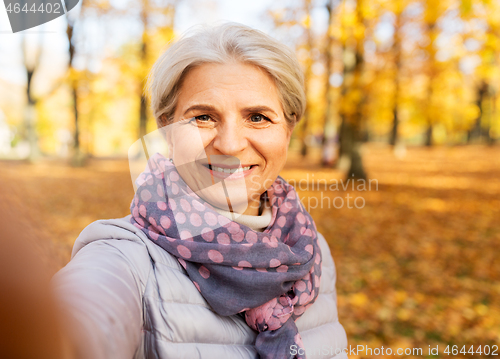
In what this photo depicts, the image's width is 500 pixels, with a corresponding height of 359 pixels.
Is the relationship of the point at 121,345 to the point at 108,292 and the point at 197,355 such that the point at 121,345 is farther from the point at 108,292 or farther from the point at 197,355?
the point at 197,355

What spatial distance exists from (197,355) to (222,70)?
102 cm

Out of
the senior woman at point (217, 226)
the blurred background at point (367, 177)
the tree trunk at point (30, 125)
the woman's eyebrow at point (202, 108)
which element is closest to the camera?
the senior woman at point (217, 226)

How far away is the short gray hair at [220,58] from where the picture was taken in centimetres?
134

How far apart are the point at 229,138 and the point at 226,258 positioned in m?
0.45

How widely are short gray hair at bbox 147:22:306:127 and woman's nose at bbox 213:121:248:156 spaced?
25 centimetres

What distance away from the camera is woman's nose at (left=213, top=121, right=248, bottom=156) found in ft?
4.32

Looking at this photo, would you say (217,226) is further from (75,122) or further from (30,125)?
(30,125)

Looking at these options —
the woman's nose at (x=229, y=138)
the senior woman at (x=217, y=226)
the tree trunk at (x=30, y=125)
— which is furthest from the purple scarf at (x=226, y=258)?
the tree trunk at (x=30, y=125)

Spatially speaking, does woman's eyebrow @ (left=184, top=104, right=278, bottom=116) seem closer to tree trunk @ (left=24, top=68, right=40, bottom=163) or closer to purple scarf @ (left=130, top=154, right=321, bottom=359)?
purple scarf @ (left=130, top=154, right=321, bottom=359)

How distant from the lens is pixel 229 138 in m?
1.32

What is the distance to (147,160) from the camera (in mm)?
1489

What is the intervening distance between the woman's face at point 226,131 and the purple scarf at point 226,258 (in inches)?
3.3

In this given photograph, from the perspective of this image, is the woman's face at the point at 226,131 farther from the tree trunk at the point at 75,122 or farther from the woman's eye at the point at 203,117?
the tree trunk at the point at 75,122

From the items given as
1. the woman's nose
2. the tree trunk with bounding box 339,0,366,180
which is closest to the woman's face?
the woman's nose
